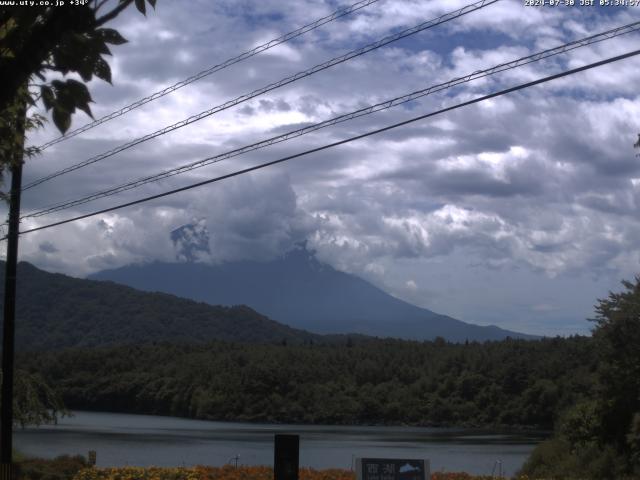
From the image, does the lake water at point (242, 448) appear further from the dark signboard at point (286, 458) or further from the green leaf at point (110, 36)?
the green leaf at point (110, 36)

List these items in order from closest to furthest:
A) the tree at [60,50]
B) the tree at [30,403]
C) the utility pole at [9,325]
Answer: the tree at [60,50]
the utility pole at [9,325]
the tree at [30,403]

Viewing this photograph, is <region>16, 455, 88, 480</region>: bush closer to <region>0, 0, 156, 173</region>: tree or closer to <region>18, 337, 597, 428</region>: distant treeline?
<region>0, 0, 156, 173</region>: tree

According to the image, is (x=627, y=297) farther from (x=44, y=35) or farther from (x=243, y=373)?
(x=243, y=373)

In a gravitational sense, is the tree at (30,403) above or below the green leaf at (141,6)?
below

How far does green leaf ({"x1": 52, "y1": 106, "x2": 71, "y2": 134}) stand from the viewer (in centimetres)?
450

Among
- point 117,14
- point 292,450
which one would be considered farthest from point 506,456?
point 117,14

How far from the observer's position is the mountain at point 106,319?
170250 mm

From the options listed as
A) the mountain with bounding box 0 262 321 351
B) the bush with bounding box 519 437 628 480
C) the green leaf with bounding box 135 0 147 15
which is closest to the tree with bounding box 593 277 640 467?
the bush with bounding box 519 437 628 480

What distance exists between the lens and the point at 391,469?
9.91 metres

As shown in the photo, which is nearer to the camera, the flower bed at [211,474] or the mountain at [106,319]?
the flower bed at [211,474]

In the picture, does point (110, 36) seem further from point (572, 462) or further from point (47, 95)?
point (572, 462)

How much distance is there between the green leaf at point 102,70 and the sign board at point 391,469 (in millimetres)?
6469

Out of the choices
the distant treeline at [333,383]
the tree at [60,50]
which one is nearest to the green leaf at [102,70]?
the tree at [60,50]

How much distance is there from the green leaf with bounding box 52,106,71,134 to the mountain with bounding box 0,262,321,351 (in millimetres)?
161408
